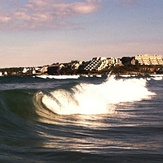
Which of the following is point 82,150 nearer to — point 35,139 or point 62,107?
point 35,139

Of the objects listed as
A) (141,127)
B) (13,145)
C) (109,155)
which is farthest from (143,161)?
(141,127)

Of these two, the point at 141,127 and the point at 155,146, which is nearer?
the point at 155,146

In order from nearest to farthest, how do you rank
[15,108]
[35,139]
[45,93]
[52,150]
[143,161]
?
Answer: [143,161] < [52,150] < [35,139] < [15,108] < [45,93]

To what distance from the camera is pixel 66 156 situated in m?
9.62

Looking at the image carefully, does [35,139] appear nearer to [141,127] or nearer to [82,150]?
[82,150]

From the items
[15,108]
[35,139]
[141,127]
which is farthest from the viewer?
[15,108]

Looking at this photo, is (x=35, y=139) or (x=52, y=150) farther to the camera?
(x=35, y=139)

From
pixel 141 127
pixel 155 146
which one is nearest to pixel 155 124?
pixel 141 127

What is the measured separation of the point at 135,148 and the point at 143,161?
57.6 inches

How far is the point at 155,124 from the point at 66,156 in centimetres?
714

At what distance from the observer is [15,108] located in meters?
18.1

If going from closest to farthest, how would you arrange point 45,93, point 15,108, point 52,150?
point 52,150 < point 15,108 < point 45,93

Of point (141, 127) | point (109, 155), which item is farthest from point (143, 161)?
point (141, 127)

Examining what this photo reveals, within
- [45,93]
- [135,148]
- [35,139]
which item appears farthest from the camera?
[45,93]
